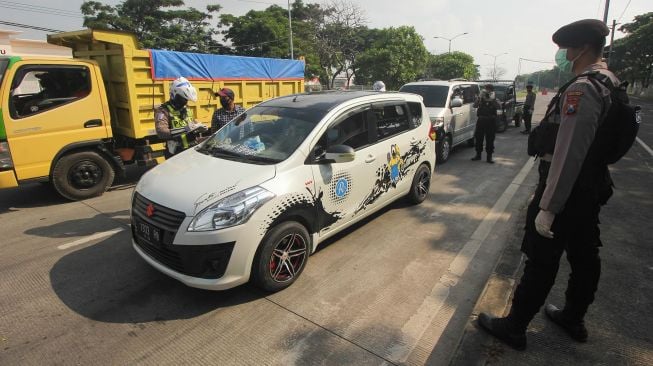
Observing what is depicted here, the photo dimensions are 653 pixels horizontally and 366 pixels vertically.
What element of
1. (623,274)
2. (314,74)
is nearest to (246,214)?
(623,274)

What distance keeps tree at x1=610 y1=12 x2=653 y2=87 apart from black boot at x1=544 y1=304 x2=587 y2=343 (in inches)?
2065

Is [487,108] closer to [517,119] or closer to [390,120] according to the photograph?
[390,120]

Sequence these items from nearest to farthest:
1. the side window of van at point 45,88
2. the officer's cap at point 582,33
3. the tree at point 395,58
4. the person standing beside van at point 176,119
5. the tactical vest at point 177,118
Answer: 1. the officer's cap at point 582,33
2. the person standing beside van at point 176,119
3. the tactical vest at point 177,118
4. the side window of van at point 45,88
5. the tree at point 395,58

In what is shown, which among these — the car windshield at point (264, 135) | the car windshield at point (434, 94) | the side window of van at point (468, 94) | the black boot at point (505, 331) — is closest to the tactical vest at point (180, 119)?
the car windshield at point (264, 135)

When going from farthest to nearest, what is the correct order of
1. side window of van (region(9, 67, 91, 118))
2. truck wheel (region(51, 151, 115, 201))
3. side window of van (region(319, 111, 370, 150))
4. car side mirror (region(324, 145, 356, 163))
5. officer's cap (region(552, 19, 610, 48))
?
truck wheel (region(51, 151, 115, 201))
side window of van (region(9, 67, 91, 118))
side window of van (region(319, 111, 370, 150))
car side mirror (region(324, 145, 356, 163))
officer's cap (region(552, 19, 610, 48))

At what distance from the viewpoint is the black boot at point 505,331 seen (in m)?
2.50

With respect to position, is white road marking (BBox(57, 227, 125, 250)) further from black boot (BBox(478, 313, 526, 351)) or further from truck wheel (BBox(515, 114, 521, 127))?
truck wheel (BBox(515, 114, 521, 127))

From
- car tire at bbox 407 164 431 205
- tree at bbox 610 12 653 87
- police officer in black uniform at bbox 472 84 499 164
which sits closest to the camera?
car tire at bbox 407 164 431 205

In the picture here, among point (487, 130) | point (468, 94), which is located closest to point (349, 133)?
point (487, 130)

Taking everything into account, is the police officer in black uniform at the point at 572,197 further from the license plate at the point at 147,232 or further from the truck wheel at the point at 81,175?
the truck wheel at the point at 81,175

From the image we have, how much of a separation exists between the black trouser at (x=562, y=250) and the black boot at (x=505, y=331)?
0.05m

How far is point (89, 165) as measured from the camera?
Answer: 20.2ft

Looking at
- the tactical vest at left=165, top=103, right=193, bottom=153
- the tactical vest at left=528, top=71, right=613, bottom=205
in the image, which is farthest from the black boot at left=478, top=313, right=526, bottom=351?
the tactical vest at left=165, top=103, right=193, bottom=153

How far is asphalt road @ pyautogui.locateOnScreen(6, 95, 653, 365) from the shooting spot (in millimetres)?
2701
